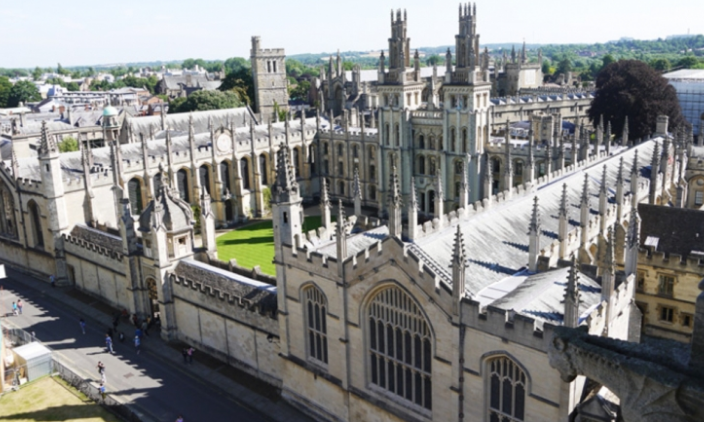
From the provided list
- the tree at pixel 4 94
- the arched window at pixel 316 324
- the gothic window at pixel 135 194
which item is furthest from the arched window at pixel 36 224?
the tree at pixel 4 94

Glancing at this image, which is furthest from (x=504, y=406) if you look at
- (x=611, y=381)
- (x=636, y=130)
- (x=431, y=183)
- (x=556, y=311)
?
(x=636, y=130)

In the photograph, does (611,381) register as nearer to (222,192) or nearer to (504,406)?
(504,406)

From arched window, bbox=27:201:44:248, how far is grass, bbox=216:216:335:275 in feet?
40.2

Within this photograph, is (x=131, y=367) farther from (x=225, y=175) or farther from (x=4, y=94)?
(x=4, y=94)

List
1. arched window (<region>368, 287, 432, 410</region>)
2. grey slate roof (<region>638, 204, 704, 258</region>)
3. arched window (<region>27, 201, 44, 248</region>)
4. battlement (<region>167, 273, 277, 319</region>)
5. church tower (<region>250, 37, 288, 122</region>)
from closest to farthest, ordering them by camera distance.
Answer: arched window (<region>368, 287, 432, 410</region>) → battlement (<region>167, 273, 277, 319</region>) → grey slate roof (<region>638, 204, 704, 258</region>) → arched window (<region>27, 201, 44, 248</region>) → church tower (<region>250, 37, 288, 122</region>)

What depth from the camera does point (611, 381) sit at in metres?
5.57

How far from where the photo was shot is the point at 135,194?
47188 millimetres

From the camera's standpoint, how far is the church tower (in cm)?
8625

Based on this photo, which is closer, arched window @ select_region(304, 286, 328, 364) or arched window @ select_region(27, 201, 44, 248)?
arched window @ select_region(304, 286, 328, 364)

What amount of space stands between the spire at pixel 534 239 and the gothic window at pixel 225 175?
3611 cm

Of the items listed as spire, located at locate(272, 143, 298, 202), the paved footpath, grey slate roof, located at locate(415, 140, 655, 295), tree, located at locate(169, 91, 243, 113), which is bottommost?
the paved footpath

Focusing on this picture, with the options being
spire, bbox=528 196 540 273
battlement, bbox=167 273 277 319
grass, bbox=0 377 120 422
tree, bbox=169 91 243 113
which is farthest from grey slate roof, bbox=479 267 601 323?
tree, bbox=169 91 243 113

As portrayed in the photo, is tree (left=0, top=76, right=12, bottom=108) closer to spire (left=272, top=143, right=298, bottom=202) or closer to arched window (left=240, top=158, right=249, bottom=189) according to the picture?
arched window (left=240, top=158, right=249, bottom=189)

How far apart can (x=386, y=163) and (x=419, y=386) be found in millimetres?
35603
